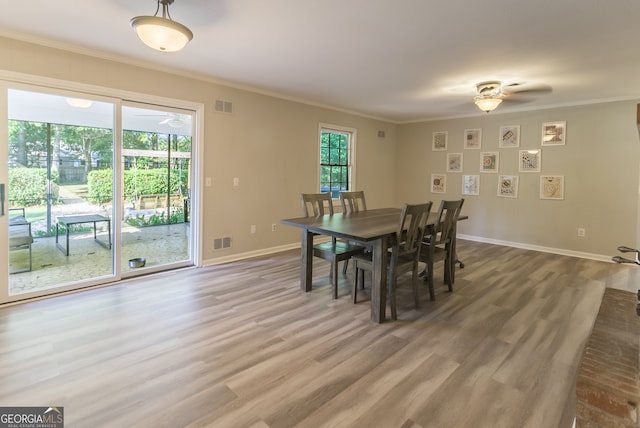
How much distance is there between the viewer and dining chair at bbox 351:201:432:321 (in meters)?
2.92

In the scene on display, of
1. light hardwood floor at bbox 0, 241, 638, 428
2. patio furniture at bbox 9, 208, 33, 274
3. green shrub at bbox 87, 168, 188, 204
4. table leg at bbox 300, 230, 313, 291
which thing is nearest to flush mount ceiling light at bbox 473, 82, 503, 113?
light hardwood floor at bbox 0, 241, 638, 428

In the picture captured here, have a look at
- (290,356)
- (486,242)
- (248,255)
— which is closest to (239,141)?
(248,255)

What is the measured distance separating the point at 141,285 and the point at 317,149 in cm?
345

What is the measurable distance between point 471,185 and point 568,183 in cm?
151

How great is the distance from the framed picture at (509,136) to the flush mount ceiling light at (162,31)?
550 cm

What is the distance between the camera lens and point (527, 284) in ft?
12.8

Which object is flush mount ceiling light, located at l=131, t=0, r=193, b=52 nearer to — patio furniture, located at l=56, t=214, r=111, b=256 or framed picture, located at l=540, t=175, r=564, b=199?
patio furniture, located at l=56, t=214, r=111, b=256

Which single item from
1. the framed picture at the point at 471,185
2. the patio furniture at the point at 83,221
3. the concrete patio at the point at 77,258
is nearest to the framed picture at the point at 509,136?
the framed picture at the point at 471,185

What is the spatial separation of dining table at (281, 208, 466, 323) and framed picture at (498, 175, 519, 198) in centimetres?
303

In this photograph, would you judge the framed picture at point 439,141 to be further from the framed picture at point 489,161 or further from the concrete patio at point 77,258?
the concrete patio at point 77,258

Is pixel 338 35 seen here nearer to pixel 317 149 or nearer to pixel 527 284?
pixel 317 149

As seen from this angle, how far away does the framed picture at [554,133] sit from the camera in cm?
533

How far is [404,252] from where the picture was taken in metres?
3.02

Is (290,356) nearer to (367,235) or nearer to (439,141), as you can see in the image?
(367,235)
